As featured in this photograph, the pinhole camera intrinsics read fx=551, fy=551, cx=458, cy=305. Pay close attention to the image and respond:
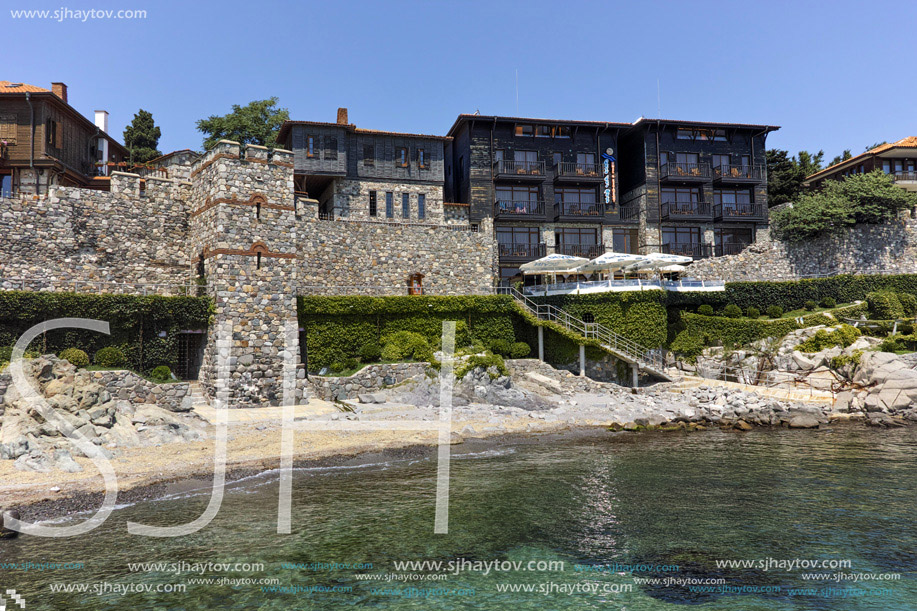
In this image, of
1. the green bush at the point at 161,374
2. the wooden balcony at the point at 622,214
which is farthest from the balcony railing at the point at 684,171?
the green bush at the point at 161,374

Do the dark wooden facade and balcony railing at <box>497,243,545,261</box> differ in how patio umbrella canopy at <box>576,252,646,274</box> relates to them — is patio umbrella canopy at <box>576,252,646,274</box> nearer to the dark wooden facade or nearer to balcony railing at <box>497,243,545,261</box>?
balcony railing at <box>497,243,545,261</box>

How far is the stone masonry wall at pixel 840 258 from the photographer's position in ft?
135

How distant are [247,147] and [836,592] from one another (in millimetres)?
25826

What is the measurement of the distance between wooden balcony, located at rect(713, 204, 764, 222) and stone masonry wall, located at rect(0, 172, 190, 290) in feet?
124

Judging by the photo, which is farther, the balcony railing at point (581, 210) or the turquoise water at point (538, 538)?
the balcony railing at point (581, 210)

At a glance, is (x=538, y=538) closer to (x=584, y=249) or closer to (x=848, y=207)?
(x=584, y=249)

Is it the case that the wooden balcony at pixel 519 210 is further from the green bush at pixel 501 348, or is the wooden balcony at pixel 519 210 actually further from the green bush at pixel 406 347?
the green bush at pixel 406 347

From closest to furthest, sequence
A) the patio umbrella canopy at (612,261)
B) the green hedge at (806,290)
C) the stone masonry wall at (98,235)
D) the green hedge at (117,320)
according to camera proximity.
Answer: the green hedge at (117,320) < the stone masonry wall at (98,235) < the patio umbrella canopy at (612,261) < the green hedge at (806,290)

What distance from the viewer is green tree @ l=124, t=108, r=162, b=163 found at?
1911 inches

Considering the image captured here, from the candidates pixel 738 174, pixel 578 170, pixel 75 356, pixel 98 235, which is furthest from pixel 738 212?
pixel 75 356

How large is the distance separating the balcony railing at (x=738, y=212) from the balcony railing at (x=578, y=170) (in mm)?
10072

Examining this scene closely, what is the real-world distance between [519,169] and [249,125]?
21709mm

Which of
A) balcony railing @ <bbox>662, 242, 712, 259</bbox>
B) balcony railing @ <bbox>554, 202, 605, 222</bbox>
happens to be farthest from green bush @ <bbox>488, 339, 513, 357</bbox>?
balcony railing @ <bbox>662, 242, 712, 259</bbox>

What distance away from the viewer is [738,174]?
4416 cm
